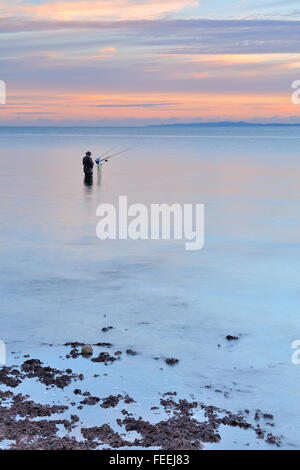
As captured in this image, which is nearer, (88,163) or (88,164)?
(88,163)

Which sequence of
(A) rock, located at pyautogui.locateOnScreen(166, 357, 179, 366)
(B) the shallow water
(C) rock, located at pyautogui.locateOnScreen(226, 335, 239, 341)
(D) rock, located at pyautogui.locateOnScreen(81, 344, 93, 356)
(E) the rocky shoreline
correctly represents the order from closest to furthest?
1. (E) the rocky shoreline
2. (B) the shallow water
3. (A) rock, located at pyautogui.locateOnScreen(166, 357, 179, 366)
4. (D) rock, located at pyautogui.locateOnScreen(81, 344, 93, 356)
5. (C) rock, located at pyautogui.locateOnScreen(226, 335, 239, 341)

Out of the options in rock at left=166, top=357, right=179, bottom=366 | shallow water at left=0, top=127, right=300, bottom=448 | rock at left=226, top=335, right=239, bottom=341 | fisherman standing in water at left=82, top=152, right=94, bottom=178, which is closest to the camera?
shallow water at left=0, top=127, right=300, bottom=448

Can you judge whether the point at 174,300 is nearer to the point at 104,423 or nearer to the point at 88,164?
the point at 104,423

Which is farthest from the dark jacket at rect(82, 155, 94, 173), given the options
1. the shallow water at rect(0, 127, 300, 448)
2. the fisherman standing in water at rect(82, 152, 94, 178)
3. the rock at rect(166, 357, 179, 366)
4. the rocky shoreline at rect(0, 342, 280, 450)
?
the rocky shoreline at rect(0, 342, 280, 450)

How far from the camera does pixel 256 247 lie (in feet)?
72.9

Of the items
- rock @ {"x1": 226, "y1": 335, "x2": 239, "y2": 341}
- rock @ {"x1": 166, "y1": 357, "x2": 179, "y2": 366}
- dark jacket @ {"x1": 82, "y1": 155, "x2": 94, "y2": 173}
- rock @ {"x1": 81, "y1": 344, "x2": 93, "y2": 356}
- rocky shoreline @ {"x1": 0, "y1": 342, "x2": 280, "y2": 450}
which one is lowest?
rocky shoreline @ {"x1": 0, "y1": 342, "x2": 280, "y2": 450}

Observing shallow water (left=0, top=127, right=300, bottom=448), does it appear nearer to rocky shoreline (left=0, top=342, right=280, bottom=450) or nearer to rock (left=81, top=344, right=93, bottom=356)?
rocky shoreline (left=0, top=342, right=280, bottom=450)

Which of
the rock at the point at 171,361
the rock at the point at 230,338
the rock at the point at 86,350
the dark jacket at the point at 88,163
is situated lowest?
the rock at the point at 171,361

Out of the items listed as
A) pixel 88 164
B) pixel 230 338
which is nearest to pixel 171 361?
pixel 230 338

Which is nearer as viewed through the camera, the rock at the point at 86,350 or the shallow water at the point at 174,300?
the shallow water at the point at 174,300

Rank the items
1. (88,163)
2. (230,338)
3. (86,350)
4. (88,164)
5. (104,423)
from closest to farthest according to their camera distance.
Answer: (104,423)
(86,350)
(230,338)
(88,163)
(88,164)

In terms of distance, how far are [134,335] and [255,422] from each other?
13.0ft

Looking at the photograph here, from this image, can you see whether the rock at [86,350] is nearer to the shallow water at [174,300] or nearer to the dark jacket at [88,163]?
the shallow water at [174,300]

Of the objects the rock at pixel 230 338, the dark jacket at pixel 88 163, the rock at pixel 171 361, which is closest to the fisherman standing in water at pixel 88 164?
the dark jacket at pixel 88 163
